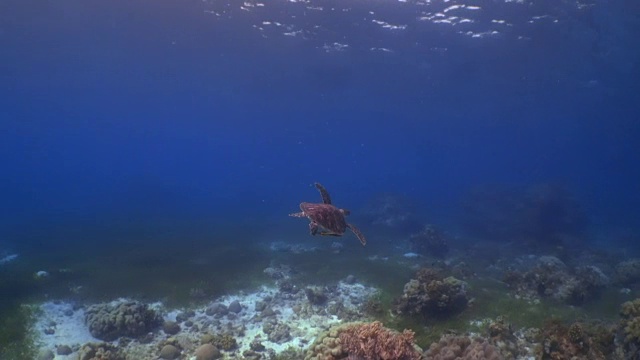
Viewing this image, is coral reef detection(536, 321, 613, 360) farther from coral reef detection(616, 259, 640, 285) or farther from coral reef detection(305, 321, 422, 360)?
coral reef detection(616, 259, 640, 285)

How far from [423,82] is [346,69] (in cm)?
1273

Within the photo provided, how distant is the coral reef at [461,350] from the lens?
27.3 feet

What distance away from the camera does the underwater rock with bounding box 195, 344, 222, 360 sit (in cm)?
1106

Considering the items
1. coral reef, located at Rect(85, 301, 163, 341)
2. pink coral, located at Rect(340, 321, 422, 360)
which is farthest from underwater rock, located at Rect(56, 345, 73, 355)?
pink coral, located at Rect(340, 321, 422, 360)

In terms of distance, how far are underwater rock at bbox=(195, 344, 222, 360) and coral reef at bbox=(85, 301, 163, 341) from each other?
10.3 feet

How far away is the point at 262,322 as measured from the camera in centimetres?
1425

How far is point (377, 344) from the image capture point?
7.18 m

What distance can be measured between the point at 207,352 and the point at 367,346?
6229mm

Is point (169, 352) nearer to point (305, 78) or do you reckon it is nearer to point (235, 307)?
point (235, 307)

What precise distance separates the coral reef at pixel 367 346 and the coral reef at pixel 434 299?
459cm

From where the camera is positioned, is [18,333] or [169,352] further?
[18,333]

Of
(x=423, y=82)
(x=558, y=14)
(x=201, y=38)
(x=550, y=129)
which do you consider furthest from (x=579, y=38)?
(x=550, y=129)

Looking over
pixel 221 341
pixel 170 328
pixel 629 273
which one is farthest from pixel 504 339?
pixel 629 273

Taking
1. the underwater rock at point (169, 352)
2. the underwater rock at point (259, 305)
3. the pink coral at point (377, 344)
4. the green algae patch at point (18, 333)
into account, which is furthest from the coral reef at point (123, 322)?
the pink coral at point (377, 344)
